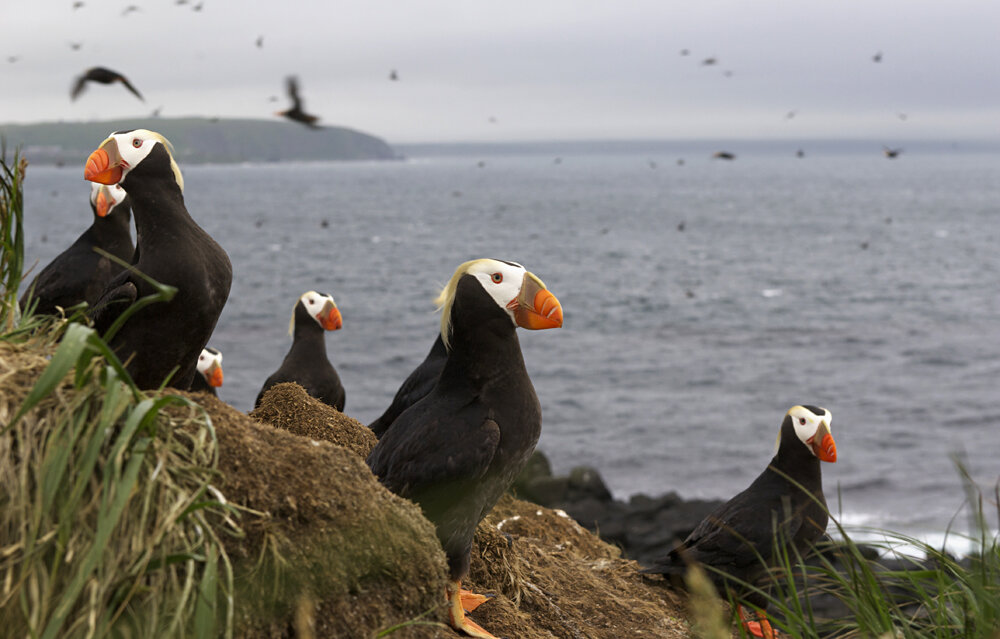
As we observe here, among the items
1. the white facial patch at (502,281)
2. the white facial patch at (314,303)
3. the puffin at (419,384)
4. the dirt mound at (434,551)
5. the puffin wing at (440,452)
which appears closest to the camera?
the dirt mound at (434,551)

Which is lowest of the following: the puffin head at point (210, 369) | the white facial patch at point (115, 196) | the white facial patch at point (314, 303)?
the puffin head at point (210, 369)

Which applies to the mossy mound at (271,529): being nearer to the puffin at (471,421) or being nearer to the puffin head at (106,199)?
the puffin at (471,421)

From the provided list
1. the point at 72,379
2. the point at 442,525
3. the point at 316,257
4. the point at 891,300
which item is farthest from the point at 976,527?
the point at 316,257

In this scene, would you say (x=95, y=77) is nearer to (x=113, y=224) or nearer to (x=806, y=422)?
(x=113, y=224)

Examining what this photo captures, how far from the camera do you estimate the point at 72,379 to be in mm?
2672

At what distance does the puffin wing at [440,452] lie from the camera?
4.23m

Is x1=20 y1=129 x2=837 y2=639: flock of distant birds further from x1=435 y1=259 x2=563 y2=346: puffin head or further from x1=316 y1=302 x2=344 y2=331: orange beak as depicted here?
x1=316 y1=302 x2=344 y2=331: orange beak

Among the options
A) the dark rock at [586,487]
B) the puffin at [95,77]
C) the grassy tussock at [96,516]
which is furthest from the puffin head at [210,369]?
the dark rock at [586,487]

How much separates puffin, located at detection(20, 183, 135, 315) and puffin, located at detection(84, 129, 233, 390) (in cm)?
164

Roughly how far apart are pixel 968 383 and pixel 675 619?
30.1 m

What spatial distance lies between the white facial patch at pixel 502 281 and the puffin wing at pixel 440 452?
0.49 metres

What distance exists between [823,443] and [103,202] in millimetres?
4941

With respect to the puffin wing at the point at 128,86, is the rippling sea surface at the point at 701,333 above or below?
below

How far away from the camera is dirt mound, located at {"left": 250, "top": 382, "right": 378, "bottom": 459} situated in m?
5.68
